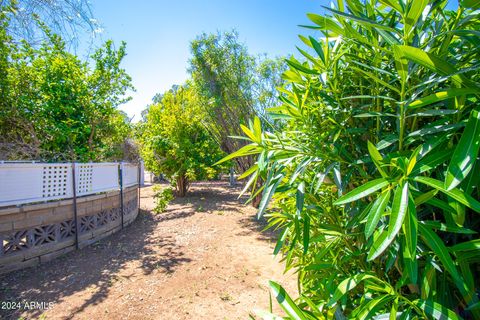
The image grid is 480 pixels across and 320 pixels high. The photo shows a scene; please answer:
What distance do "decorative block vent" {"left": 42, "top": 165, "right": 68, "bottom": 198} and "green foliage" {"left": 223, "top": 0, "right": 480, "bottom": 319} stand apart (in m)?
4.47

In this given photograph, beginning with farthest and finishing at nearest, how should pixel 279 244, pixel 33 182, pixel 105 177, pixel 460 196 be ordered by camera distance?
pixel 105 177, pixel 33 182, pixel 279 244, pixel 460 196

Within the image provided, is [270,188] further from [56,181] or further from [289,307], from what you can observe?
[56,181]

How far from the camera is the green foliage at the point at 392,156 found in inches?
23.6

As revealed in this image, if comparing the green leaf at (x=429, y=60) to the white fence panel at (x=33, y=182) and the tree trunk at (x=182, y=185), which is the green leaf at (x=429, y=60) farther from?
the tree trunk at (x=182, y=185)

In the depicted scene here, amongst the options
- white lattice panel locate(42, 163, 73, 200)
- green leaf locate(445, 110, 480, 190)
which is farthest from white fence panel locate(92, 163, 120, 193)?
green leaf locate(445, 110, 480, 190)

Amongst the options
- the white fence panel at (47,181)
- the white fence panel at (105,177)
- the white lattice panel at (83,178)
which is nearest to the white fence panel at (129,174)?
the white fence panel at (105,177)

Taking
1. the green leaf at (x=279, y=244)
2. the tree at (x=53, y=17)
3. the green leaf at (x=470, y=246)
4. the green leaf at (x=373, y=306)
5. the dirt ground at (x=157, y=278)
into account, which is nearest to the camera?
the green leaf at (x=470, y=246)

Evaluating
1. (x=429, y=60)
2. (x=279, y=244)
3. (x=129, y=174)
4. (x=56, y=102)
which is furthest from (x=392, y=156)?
(x=129, y=174)

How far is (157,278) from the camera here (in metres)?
3.39

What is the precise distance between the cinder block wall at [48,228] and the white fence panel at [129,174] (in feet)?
3.09

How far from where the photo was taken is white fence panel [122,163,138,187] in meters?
6.28

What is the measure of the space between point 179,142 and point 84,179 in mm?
5024

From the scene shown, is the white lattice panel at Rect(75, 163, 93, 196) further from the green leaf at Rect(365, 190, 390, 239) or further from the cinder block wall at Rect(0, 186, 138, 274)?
the green leaf at Rect(365, 190, 390, 239)

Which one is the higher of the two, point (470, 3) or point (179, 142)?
point (179, 142)
